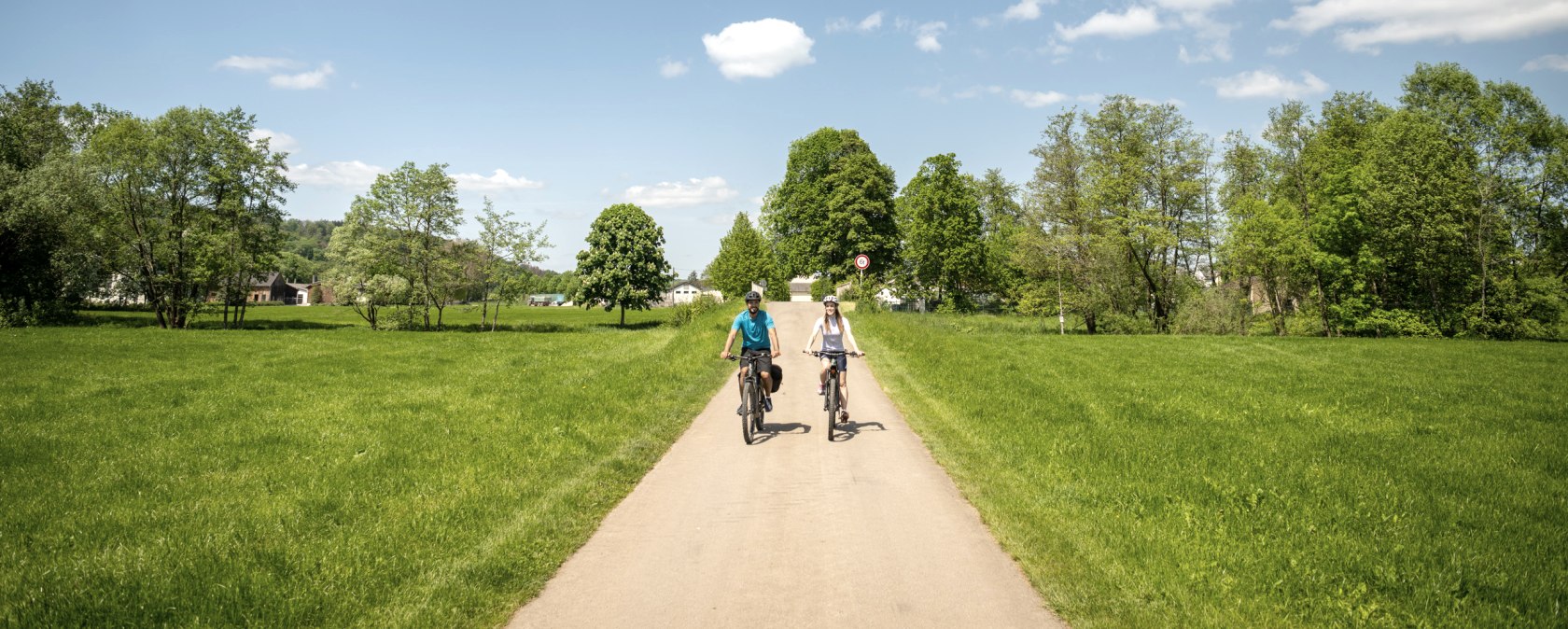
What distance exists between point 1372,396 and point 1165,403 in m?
5.18

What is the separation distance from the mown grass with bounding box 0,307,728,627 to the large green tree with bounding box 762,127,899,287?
38.7 m

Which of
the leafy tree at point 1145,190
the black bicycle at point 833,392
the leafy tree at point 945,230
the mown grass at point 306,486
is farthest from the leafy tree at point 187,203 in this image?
the leafy tree at point 1145,190

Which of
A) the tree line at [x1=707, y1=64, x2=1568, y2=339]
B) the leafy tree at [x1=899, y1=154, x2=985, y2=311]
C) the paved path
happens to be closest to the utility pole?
the tree line at [x1=707, y1=64, x2=1568, y2=339]

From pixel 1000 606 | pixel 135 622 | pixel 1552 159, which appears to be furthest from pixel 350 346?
pixel 1552 159

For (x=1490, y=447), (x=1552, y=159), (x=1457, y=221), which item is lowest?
(x=1490, y=447)

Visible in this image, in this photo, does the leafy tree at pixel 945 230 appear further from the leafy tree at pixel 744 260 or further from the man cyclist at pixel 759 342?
the man cyclist at pixel 759 342

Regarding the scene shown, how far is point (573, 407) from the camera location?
496 inches

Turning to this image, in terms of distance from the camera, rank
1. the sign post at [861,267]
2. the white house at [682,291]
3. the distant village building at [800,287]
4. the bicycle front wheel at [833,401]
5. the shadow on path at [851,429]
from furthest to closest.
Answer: the white house at [682,291], the distant village building at [800,287], the sign post at [861,267], the shadow on path at [851,429], the bicycle front wheel at [833,401]

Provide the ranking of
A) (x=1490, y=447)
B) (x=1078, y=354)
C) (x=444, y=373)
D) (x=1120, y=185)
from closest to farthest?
(x=1490, y=447) < (x=444, y=373) < (x=1078, y=354) < (x=1120, y=185)

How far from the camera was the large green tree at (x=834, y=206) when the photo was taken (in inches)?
2143

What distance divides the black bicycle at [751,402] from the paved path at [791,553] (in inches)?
24.8

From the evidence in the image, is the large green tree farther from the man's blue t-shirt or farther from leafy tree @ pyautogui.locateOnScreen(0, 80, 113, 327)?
the man's blue t-shirt

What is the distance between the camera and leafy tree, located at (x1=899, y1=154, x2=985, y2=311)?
53531mm

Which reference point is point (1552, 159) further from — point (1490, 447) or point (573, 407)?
point (573, 407)
